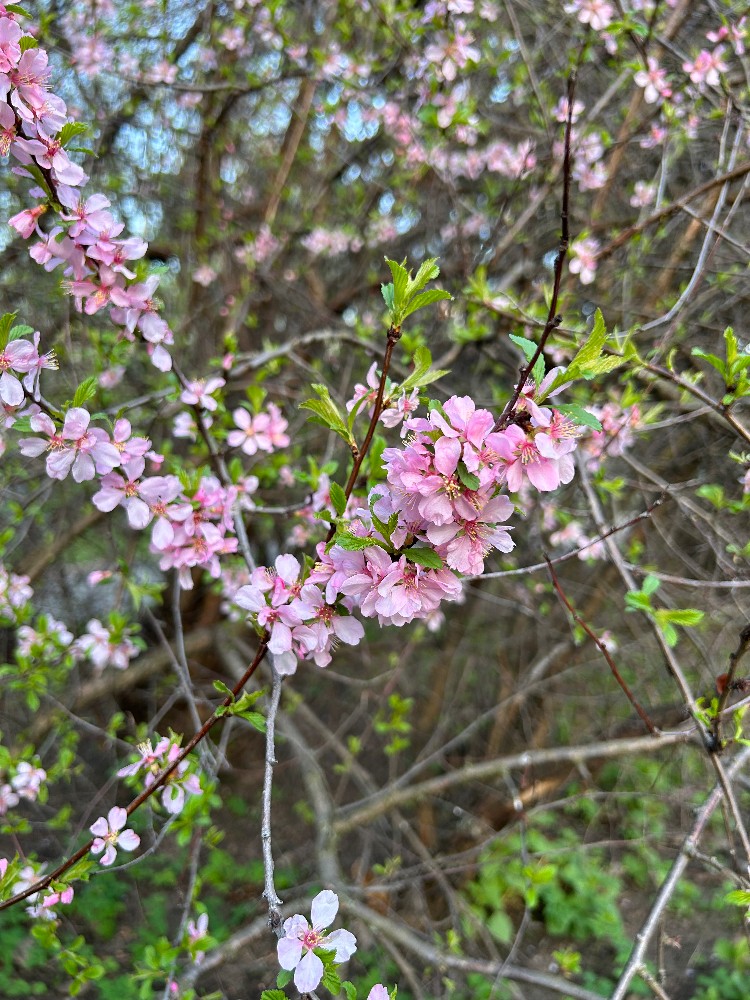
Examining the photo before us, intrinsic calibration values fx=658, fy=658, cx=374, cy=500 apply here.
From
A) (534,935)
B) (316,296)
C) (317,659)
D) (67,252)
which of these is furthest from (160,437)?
(534,935)

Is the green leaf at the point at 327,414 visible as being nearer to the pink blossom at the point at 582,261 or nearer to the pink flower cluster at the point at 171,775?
the pink flower cluster at the point at 171,775

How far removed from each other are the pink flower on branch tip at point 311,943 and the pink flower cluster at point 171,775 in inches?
20.2

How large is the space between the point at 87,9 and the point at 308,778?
13.4ft

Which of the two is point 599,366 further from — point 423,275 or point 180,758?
point 180,758

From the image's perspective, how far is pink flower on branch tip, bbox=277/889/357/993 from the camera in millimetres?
977

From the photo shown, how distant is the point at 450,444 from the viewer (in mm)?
898

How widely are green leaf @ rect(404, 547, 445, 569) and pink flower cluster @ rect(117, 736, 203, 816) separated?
841 millimetres

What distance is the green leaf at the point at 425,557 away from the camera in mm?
935

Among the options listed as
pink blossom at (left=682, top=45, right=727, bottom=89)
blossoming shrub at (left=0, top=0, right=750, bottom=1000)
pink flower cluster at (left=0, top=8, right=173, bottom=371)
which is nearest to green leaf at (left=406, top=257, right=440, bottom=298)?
blossoming shrub at (left=0, top=0, right=750, bottom=1000)

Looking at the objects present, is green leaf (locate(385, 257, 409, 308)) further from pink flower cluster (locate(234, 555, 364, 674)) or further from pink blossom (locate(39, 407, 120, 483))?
pink blossom (locate(39, 407, 120, 483))

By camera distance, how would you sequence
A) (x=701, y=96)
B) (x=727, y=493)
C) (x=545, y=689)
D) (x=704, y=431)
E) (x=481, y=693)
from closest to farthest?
(x=701, y=96) → (x=727, y=493) → (x=704, y=431) → (x=545, y=689) → (x=481, y=693)

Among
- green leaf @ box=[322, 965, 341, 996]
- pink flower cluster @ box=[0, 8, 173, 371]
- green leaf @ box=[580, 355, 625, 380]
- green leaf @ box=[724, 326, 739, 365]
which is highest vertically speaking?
pink flower cluster @ box=[0, 8, 173, 371]

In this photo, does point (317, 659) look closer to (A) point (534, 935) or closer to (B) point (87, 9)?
(B) point (87, 9)

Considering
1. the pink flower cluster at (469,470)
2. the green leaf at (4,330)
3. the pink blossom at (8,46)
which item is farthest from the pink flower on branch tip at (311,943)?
the pink blossom at (8,46)
